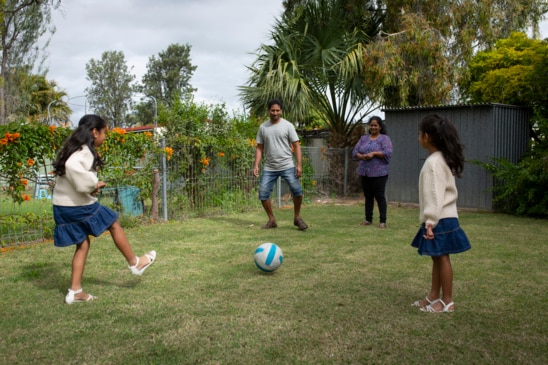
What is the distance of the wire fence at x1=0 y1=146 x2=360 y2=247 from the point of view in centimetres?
627

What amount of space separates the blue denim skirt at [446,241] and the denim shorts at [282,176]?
3730 millimetres

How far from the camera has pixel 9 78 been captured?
1007 inches

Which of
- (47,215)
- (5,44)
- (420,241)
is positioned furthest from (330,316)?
(5,44)

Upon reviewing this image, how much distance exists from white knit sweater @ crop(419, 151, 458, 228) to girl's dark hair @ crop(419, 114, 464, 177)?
0.04 meters

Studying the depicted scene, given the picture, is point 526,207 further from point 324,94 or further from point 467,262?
point 324,94

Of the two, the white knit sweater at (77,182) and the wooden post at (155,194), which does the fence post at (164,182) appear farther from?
the white knit sweater at (77,182)

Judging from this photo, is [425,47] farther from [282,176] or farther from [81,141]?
[81,141]

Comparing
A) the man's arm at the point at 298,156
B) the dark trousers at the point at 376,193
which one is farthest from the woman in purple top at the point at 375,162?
the man's arm at the point at 298,156

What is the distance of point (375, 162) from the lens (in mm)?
7375

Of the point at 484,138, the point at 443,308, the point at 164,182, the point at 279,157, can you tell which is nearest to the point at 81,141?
the point at 443,308

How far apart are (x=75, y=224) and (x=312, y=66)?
31.0 feet

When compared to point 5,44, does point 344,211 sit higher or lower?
lower

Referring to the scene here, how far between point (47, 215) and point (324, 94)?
8032 mm

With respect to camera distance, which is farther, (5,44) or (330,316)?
(5,44)
